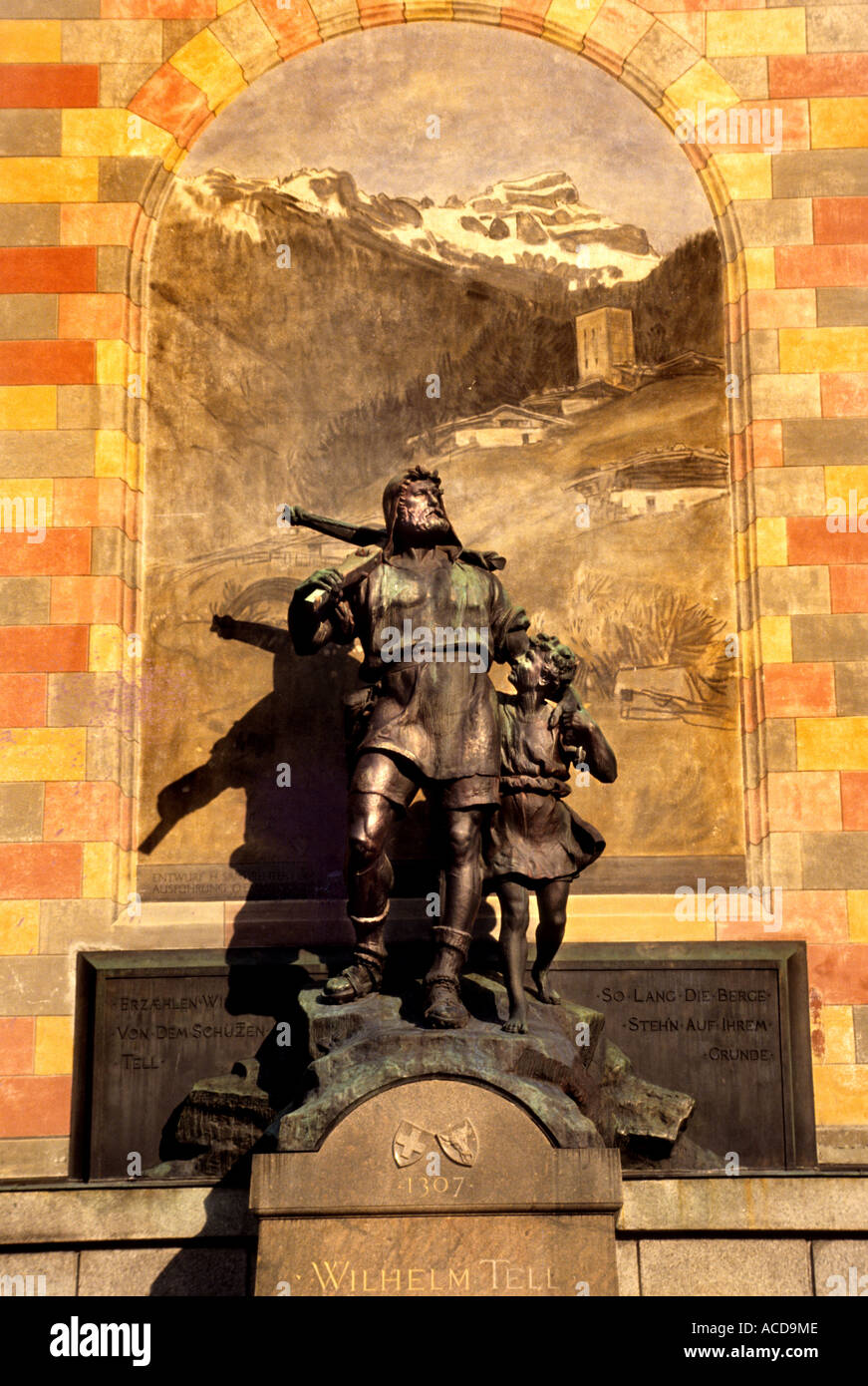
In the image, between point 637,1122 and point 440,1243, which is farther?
point 637,1122

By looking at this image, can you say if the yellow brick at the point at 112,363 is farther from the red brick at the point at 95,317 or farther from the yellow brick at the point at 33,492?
the yellow brick at the point at 33,492

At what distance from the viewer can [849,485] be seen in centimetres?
995

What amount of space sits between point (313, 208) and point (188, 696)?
2.91m

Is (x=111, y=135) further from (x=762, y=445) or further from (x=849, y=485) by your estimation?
A: (x=849, y=485)

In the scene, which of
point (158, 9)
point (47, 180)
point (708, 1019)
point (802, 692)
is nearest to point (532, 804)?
point (708, 1019)

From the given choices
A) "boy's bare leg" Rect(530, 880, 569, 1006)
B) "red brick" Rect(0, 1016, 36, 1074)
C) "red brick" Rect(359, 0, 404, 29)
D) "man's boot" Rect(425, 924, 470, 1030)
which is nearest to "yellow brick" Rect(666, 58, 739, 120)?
"red brick" Rect(359, 0, 404, 29)

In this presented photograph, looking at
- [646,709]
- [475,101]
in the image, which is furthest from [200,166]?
[646,709]

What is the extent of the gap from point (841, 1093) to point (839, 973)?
59 cm

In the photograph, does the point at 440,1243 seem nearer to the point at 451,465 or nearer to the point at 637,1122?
the point at 637,1122

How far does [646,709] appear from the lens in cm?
1006

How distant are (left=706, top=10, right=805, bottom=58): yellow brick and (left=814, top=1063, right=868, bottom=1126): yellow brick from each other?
18.3 ft

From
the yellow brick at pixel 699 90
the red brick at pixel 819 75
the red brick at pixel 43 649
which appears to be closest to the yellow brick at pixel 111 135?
the red brick at pixel 43 649

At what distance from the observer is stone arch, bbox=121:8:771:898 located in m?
10.3

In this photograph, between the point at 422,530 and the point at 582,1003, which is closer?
the point at 422,530
